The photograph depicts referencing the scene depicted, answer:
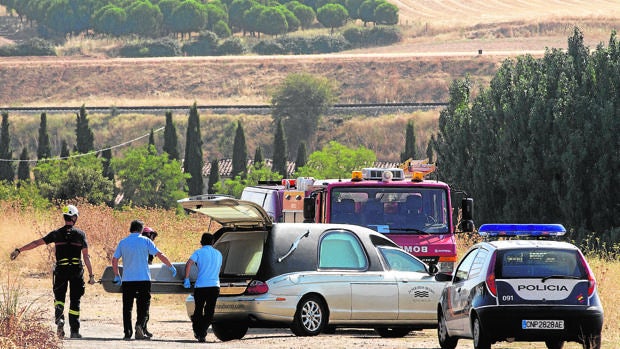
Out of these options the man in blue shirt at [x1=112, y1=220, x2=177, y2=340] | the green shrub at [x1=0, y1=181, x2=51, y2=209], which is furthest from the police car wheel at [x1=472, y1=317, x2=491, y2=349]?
the green shrub at [x1=0, y1=181, x2=51, y2=209]

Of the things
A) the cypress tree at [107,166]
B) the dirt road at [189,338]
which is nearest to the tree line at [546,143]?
the dirt road at [189,338]

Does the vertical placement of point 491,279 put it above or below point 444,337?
above

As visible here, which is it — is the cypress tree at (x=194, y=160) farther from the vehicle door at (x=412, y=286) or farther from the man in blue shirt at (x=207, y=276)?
the man in blue shirt at (x=207, y=276)

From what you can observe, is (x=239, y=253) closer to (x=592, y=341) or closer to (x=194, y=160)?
(x=592, y=341)

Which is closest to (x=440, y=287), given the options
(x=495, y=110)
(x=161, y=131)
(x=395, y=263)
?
(x=395, y=263)

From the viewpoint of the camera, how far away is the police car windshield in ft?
53.3

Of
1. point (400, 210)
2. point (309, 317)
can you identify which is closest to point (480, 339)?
point (309, 317)

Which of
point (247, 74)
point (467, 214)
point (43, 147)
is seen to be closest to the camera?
point (467, 214)

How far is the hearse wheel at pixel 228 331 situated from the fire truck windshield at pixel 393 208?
132 inches

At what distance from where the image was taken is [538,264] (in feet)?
53.8

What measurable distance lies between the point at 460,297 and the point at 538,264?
49.3 inches

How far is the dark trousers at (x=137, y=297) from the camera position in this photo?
18.5 meters

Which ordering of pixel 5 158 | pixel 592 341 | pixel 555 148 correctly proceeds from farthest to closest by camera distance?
pixel 5 158 → pixel 555 148 → pixel 592 341

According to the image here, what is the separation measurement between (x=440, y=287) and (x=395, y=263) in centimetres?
69
